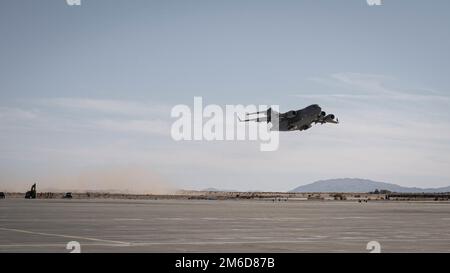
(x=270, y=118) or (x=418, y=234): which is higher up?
(x=270, y=118)

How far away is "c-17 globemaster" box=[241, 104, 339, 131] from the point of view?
317ft

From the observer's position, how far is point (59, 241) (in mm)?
30391

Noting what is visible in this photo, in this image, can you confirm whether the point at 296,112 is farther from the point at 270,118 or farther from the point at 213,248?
the point at 213,248

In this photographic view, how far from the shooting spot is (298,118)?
320ft

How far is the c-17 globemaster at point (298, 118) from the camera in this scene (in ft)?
317

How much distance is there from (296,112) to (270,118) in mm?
3798
